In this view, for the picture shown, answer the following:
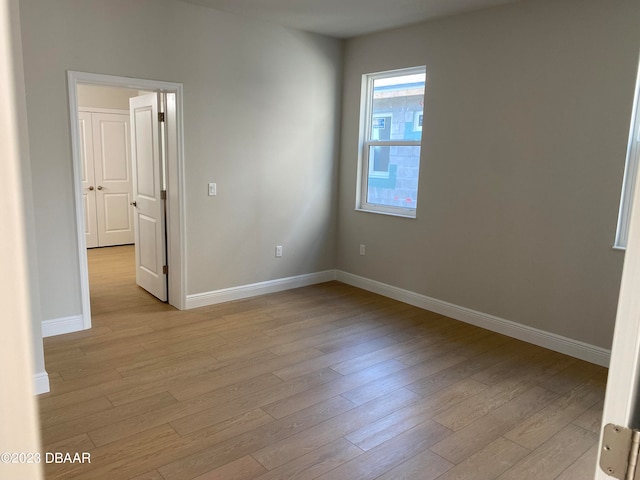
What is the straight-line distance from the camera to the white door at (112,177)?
22.7ft

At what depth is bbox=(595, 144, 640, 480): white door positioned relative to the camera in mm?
672

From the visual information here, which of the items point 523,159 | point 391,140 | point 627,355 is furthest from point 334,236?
point 627,355

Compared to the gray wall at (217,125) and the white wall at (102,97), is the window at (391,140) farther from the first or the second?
the white wall at (102,97)

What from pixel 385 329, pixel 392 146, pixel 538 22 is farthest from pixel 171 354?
pixel 538 22

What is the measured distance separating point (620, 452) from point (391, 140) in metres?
4.42

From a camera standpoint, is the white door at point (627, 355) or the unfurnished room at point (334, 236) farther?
the unfurnished room at point (334, 236)

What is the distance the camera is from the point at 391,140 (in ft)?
16.0

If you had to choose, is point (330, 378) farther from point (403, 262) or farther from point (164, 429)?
point (403, 262)

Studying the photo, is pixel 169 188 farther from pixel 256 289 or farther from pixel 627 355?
pixel 627 355

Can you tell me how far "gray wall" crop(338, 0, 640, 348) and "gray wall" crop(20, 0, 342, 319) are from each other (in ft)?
2.85

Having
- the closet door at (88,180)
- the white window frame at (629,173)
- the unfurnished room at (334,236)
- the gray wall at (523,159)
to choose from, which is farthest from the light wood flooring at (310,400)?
the closet door at (88,180)

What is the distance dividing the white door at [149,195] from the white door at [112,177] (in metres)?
2.44

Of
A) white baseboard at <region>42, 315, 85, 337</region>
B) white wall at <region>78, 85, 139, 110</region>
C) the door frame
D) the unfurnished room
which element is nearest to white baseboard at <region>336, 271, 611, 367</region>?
the unfurnished room

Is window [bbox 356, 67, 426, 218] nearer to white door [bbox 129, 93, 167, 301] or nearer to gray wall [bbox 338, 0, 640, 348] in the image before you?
gray wall [bbox 338, 0, 640, 348]
